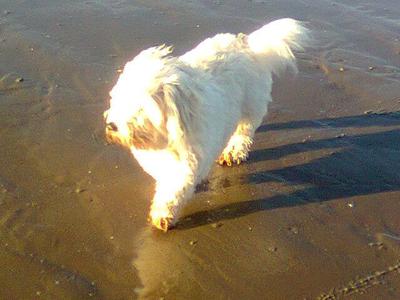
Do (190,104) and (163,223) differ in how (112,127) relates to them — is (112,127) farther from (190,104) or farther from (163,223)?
(163,223)

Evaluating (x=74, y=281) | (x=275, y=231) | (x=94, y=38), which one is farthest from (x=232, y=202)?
(x=94, y=38)

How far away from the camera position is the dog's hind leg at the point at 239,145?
17.6ft

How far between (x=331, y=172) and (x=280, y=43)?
1.34 meters

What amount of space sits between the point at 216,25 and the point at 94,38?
187 cm

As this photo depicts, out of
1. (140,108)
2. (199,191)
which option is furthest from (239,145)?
(140,108)

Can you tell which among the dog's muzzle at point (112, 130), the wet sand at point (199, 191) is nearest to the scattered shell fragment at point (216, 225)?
the wet sand at point (199, 191)

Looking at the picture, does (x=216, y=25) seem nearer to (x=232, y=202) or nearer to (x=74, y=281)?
(x=232, y=202)

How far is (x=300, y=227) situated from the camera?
15.4 ft

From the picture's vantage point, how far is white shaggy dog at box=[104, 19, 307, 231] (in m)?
3.90

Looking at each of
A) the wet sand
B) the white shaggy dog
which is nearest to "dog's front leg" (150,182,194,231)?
the white shaggy dog

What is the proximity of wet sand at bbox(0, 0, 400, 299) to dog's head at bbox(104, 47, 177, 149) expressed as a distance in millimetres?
921

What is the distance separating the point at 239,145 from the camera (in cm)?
539

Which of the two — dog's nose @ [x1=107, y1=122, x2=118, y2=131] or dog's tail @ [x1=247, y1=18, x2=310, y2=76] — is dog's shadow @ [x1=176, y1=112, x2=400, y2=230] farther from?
dog's nose @ [x1=107, y1=122, x2=118, y2=131]

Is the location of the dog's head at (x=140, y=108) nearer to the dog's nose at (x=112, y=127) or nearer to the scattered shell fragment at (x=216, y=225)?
the dog's nose at (x=112, y=127)
